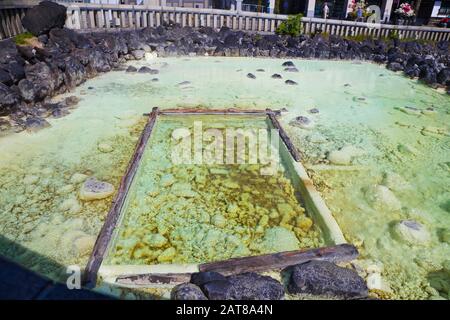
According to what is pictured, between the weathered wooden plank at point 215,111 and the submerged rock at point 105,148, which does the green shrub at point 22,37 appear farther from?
the submerged rock at point 105,148

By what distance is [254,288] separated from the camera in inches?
117

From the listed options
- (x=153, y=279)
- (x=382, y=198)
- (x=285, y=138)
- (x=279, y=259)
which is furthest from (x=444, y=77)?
(x=153, y=279)

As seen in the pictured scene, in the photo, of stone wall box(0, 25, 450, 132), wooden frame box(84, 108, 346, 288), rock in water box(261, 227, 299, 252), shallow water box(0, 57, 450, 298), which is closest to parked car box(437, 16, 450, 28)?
stone wall box(0, 25, 450, 132)

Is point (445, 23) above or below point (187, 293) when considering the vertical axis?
above

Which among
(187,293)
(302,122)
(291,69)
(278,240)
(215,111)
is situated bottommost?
(278,240)

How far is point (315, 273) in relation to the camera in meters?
3.16

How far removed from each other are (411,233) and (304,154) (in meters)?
2.38

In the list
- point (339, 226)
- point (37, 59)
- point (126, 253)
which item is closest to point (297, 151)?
point (339, 226)

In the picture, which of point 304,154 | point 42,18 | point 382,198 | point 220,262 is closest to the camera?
point 220,262

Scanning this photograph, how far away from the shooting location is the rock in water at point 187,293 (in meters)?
2.87

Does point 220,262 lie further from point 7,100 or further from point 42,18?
point 42,18

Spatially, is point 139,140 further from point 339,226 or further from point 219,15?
point 219,15

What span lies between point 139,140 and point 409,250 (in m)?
4.60

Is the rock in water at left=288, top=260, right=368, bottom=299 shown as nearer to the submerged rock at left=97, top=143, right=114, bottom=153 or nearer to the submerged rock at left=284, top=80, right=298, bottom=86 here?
the submerged rock at left=97, top=143, right=114, bottom=153
